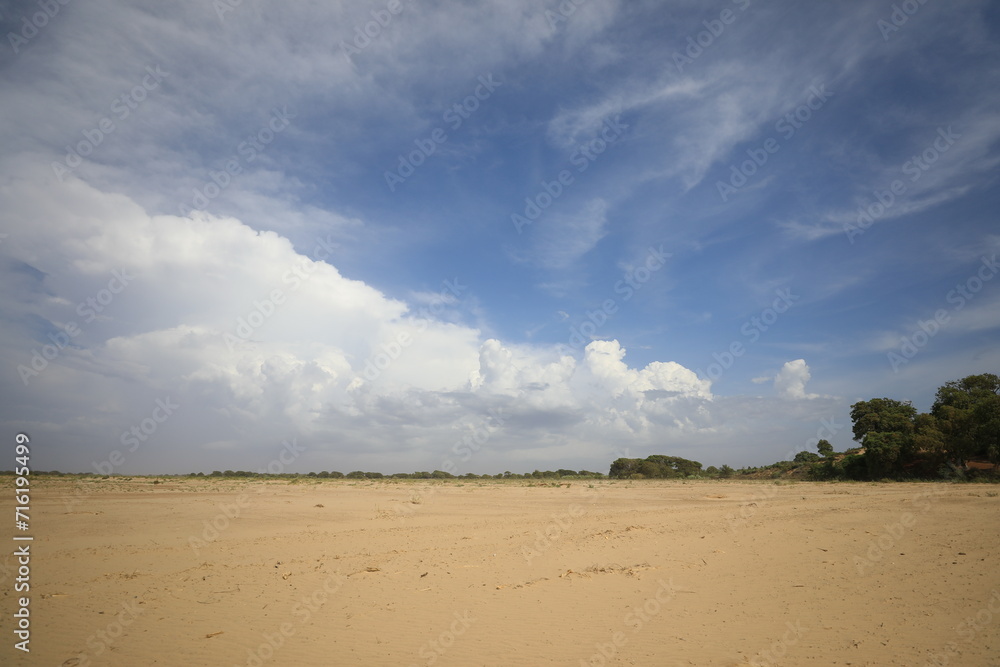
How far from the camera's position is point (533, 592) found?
30.3 feet

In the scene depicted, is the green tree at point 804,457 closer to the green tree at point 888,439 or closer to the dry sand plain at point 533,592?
the green tree at point 888,439

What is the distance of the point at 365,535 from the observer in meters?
15.1

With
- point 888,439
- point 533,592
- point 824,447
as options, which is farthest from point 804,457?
point 533,592

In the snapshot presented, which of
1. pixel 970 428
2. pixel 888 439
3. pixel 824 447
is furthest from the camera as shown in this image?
pixel 824 447

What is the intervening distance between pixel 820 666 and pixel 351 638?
646 centimetres

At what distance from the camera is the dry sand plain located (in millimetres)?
6668

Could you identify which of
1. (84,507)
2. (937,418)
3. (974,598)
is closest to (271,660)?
(974,598)

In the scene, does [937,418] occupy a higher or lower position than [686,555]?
higher

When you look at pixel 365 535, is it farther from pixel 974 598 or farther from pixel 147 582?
pixel 974 598

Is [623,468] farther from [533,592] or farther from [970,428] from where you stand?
[533,592]

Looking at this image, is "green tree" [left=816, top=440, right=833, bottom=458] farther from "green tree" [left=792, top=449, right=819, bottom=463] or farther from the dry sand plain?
the dry sand plain

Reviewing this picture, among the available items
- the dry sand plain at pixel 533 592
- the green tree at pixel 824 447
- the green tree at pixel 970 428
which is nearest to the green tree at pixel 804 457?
the green tree at pixel 824 447

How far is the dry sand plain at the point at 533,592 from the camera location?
21.9 feet

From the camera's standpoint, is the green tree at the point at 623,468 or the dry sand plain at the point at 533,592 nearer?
the dry sand plain at the point at 533,592
